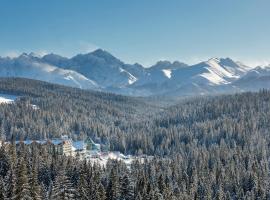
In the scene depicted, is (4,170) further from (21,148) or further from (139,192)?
(139,192)

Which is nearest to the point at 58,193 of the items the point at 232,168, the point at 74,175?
the point at 74,175

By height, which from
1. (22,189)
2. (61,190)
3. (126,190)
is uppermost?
(22,189)

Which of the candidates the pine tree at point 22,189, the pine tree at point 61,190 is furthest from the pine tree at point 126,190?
the pine tree at point 22,189

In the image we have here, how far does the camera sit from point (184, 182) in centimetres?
16825

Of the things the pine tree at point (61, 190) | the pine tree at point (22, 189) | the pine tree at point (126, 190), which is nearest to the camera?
the pine tree at point (22, 189)

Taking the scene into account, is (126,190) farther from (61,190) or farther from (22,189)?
(22,189)

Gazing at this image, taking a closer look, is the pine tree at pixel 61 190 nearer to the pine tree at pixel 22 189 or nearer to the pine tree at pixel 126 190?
the pine tree at pixel 22 189

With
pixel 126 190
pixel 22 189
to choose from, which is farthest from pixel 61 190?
pixel 126 190

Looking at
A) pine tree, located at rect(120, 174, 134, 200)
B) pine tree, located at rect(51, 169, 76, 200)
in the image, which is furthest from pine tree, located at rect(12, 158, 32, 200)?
pine tree, located at rect(120, 174, 134, 200)

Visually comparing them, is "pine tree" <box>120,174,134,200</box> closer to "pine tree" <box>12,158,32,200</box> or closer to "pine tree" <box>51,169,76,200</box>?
"pine tree" <box>51,169,76,200</box>

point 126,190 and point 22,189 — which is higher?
point 22,189

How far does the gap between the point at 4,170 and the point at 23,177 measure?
32025 millimetres

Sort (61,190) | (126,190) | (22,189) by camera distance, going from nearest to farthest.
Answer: (22,189) < (61,190) < (126,190)

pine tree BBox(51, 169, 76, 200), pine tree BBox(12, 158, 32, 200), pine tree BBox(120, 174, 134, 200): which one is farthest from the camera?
pine tree BBox(120, 174, 134, 200)
